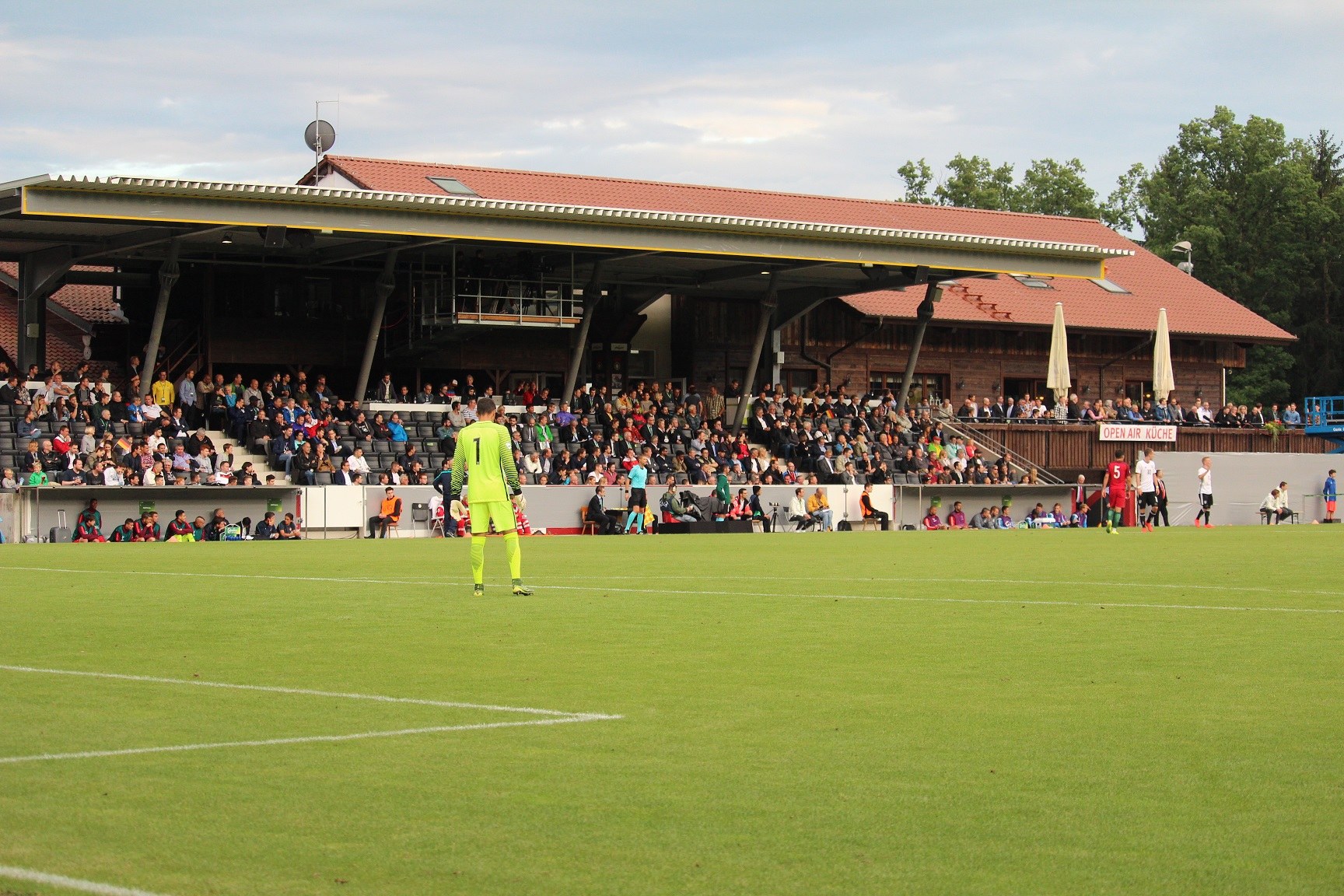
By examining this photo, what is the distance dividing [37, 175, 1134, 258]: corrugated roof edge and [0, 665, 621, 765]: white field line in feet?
83.1

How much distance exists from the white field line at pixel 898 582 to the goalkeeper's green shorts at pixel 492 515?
113 centimetres

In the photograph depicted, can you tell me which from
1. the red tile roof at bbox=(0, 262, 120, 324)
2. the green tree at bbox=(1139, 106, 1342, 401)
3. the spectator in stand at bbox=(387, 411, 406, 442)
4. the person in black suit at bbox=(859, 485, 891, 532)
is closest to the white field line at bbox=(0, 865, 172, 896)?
the spectator in stand at bbox=(387, 411, 406, 442)

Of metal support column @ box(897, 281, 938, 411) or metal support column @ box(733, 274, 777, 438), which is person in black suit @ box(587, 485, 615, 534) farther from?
metal support column @ box(897, 281, 938, 411)

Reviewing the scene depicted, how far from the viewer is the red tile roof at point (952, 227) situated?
162 feet

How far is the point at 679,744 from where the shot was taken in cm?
700

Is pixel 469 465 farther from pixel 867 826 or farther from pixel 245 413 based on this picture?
pixel 245 413

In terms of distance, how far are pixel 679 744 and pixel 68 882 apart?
2943 millimetres

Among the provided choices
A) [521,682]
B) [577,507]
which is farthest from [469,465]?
[577,507]

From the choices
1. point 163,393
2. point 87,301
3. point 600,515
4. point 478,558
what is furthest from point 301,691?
point 87,301

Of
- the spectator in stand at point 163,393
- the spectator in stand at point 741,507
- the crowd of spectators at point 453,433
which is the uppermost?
the spectator in stand at point 163,393

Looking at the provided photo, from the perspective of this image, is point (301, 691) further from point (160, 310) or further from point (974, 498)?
point (974, 498)

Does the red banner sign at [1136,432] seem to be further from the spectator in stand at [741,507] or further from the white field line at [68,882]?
the white field line at [68,882]

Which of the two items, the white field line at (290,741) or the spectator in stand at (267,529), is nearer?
the white field line at (290,741)

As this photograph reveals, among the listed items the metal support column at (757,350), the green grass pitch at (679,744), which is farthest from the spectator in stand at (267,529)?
the green grass pitch at (679,744)
